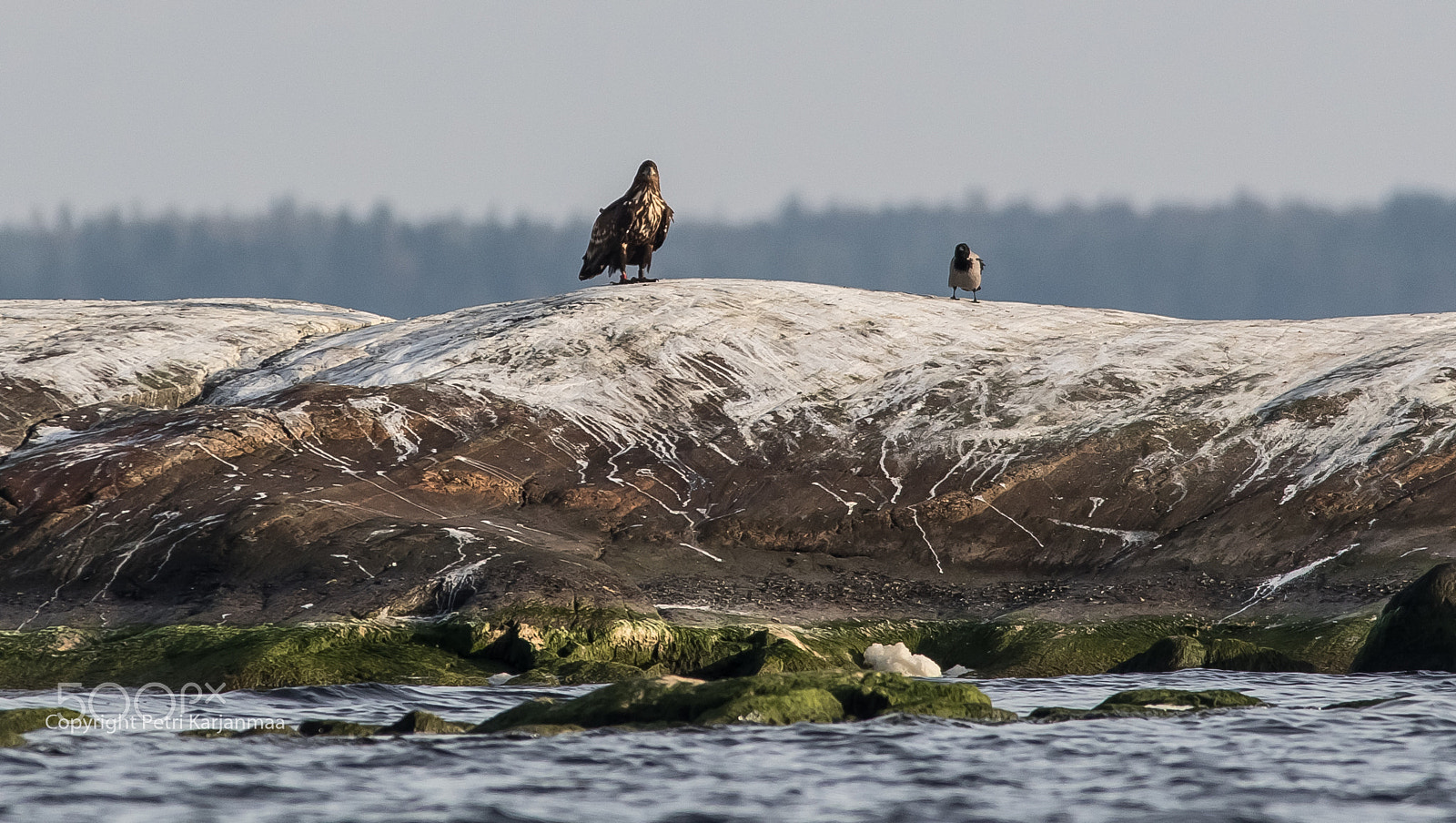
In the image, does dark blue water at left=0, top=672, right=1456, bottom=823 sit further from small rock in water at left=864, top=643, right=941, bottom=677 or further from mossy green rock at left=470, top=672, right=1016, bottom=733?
small rock in water at left=864, top=643, right=941, bottom=677

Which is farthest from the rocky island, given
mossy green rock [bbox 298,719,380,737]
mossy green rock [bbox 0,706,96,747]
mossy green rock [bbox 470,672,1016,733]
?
mossy green rock [bbox 298,719,380,737]

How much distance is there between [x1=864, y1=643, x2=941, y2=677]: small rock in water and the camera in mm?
19062

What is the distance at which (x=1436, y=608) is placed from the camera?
57.5ft

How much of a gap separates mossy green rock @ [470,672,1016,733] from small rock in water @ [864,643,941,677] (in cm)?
429

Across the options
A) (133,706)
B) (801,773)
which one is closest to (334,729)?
(133,706)

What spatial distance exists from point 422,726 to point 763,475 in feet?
43.7

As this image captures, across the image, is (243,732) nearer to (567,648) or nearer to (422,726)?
(422,726)

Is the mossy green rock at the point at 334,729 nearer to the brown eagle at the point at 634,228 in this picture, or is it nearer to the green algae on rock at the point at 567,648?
the green algae on rock at the point at 567,648

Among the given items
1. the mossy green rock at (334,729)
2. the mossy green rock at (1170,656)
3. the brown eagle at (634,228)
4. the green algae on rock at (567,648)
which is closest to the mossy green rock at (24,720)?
the mossy green rock at (334,729)

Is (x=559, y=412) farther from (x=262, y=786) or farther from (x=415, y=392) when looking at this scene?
(x=262, y=786)

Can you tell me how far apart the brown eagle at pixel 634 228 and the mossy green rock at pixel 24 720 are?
2104 centimetres

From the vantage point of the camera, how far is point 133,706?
1573 cm

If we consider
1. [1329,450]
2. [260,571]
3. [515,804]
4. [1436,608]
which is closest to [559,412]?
[260,571]

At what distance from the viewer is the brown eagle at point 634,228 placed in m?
33.5
